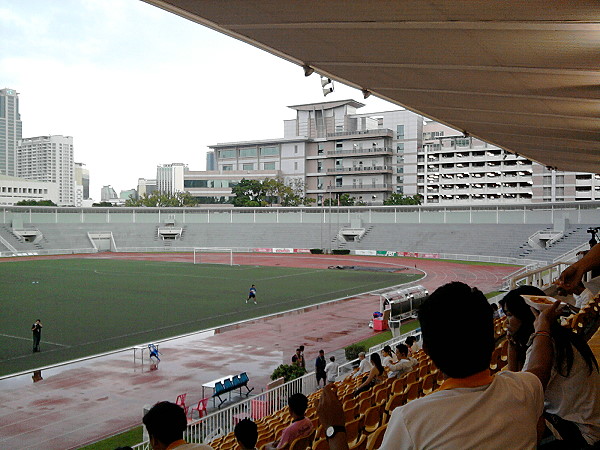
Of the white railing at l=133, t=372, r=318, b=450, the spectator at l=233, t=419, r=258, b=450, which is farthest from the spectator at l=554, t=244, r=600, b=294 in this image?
the white railing at l=133, t=372, r=318, b=450

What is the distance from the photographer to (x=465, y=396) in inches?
76.9

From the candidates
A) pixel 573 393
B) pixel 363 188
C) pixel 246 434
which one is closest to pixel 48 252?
pixel 363 188

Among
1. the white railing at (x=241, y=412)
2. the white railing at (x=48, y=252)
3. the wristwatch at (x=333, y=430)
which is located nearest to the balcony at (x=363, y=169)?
the white railing at (x=48, y=252)

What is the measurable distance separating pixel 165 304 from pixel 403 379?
23.1 m

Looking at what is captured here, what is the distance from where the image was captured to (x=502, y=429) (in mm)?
1971

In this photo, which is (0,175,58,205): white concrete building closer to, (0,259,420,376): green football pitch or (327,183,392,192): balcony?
(327,183,392,192): balcony

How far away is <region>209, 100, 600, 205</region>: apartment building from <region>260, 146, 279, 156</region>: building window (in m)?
0.22

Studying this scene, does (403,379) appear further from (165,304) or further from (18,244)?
(18,244)

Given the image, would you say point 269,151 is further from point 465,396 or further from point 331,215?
point 465,396

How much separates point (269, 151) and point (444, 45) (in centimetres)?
11158

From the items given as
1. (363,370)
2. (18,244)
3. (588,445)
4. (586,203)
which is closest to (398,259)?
(586,203)

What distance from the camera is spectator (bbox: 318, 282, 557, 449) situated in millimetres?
1872

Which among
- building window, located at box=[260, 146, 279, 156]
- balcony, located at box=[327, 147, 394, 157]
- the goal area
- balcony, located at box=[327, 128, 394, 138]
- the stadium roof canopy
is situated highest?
balcony, located at box=[327, 128, 394, 138]

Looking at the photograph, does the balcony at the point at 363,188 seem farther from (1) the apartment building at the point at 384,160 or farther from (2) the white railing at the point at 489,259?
(2) the white railing at the point at 489,259
